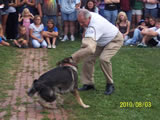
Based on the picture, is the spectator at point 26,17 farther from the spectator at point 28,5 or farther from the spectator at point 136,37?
the spectator at point 136,37

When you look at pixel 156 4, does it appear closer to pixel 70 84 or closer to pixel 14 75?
pixel 14 75

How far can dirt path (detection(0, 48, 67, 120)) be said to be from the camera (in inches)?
216

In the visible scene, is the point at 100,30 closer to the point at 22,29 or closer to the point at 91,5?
the point at 22,29

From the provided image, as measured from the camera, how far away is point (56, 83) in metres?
5.52

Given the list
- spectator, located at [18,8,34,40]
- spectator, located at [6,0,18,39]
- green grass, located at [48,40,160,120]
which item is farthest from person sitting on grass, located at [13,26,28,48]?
green grass, located at [48,40,160,120]

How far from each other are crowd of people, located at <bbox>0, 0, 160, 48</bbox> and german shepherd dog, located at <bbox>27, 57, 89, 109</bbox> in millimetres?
5963

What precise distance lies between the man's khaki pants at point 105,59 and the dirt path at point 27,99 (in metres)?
1.28

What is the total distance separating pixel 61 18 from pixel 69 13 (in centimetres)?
95

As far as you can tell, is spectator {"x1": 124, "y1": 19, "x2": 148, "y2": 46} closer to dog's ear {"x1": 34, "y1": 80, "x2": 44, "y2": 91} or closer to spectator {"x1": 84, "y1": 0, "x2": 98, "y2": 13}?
spectator {"x1": 84, "y1": 0, "x2": 98, "y2": 13}

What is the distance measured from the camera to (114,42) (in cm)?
666

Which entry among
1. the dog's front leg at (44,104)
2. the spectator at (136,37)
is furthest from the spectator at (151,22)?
the dog's front leg at (44,104)

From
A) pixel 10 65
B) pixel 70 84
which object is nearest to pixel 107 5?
pixel 10 65

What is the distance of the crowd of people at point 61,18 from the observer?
11.9 metres

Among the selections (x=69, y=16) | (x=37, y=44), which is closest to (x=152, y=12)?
(x=69, y=16)
